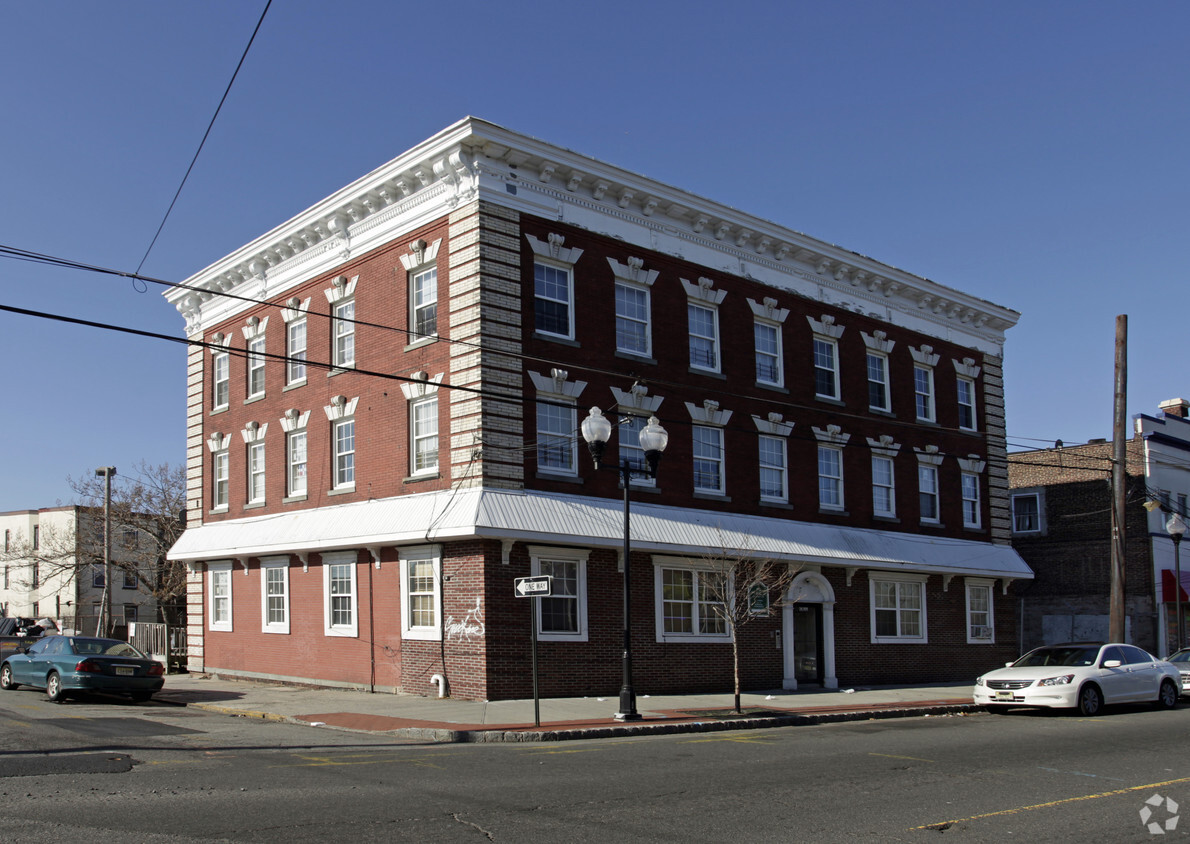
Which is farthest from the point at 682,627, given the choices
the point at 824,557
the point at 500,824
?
the point at 500,824

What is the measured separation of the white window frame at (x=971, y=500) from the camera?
105 feet

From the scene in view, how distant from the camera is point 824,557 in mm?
25984

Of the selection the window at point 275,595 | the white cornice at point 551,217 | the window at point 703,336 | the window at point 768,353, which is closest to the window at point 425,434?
the white cornice at point 551,217

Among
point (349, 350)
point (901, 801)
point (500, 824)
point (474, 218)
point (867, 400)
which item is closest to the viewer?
point (500, 824)

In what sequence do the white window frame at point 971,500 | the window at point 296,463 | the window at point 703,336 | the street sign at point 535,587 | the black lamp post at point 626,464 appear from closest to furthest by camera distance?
the street sign at point 535,587
the black lamp post at point 626,464
the window at point 703,336
the window at point 296,463
the white window frame at point 971,500

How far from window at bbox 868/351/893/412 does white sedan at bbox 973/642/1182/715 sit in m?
9.89

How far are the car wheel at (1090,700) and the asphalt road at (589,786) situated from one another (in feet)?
10.0

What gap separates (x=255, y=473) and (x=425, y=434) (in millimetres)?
8026

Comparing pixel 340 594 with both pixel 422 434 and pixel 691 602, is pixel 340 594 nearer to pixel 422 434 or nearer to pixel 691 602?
pixel 422 434

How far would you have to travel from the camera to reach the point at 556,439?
21969 mm

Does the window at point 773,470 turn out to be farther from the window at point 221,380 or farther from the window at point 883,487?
the window at point 221,380

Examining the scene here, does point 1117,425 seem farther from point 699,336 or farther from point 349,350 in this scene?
point 349,350

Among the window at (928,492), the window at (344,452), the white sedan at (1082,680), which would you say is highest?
the window at (344,452)

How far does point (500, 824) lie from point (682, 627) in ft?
49.1
